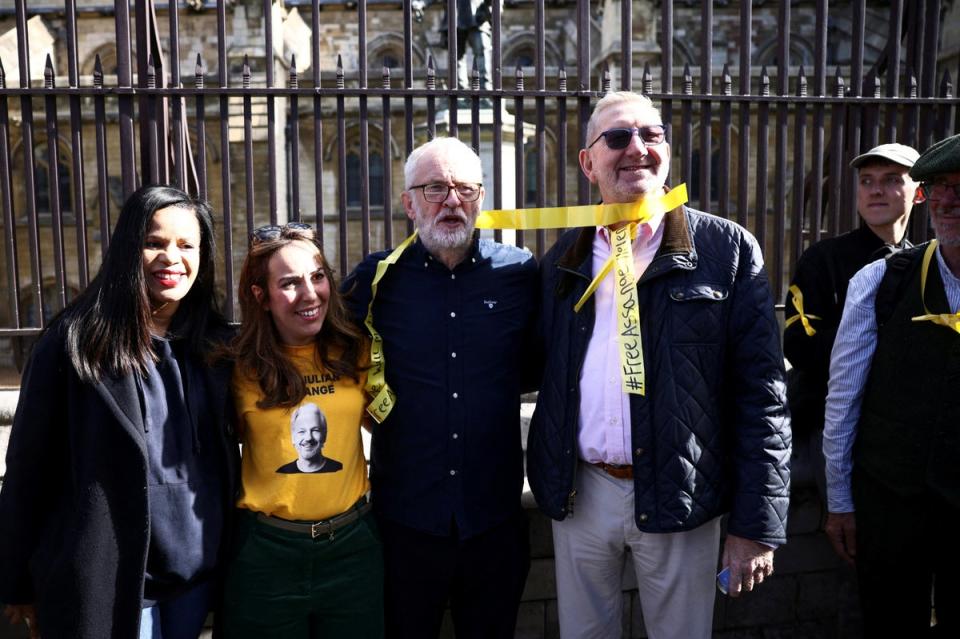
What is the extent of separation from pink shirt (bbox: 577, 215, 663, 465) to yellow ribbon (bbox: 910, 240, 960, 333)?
2.70 feet

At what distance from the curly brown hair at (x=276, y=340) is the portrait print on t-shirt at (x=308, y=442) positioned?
0.16 ft

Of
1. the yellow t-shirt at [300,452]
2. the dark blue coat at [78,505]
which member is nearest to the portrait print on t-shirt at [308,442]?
the yellow t-shirt at [300,452]

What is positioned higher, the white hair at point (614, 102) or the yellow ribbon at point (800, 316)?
the white hair at point (614, 102)

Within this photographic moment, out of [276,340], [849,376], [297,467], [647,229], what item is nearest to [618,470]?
[647,229]

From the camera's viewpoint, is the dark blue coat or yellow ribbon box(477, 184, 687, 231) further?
yellow ribbon box(477, 184, 687, 231)

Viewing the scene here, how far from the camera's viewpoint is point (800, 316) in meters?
2.89

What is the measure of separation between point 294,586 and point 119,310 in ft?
3.08

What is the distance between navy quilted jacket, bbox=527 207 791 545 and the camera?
2096 mm

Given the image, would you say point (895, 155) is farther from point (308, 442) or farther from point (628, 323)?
point (308, 442)

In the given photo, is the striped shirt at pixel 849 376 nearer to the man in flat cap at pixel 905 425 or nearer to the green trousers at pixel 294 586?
the man in flat cap at pixel 905 425

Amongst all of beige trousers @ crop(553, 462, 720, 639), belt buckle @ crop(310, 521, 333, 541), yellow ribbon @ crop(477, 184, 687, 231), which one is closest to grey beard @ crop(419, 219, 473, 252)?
yellow ribbon @ crop(477, 184, 687, 231)

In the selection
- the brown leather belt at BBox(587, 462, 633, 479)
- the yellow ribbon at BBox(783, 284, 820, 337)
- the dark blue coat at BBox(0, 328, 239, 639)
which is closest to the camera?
the dark blue coat at BBox(0, 328, 239, 639)

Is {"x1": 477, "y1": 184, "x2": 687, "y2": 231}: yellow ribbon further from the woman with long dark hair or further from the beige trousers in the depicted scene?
the woman with long dark hair

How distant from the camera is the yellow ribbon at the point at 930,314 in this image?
2.12 metres
